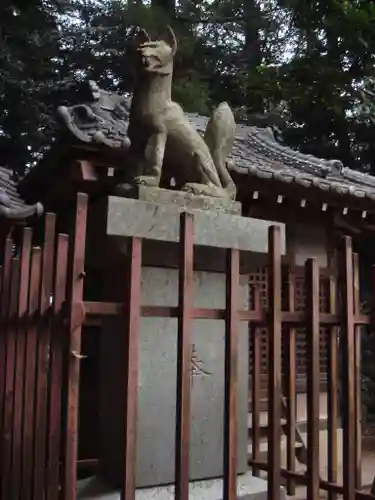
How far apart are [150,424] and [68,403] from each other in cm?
82

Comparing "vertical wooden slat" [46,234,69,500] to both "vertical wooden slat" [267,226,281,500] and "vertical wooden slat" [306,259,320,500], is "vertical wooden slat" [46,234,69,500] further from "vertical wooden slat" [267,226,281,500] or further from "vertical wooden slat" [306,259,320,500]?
"vertical wooden slat" [306,259,320,500]

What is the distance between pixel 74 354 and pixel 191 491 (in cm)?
115

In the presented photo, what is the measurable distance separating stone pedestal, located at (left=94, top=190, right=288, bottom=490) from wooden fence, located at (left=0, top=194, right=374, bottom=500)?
386 millimetres

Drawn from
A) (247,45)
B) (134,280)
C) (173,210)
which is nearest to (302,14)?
(247,45)

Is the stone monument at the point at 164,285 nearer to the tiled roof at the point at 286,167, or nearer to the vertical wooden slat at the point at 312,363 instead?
the vertical wooden slat at the point at 312,363

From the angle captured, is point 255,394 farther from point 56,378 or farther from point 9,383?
point 56,378

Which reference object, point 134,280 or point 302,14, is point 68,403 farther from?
point 302,14

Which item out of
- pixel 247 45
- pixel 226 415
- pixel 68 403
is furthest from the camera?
pixel 247 45

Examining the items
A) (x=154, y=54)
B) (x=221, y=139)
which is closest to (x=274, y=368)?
(x=221, y=139)

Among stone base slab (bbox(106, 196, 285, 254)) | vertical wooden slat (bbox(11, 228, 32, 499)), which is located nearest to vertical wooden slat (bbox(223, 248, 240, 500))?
stone base slab (bbox(106, 196, 285, 254))

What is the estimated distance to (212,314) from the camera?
2100mm

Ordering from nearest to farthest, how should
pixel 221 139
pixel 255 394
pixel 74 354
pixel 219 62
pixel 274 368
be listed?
1. pixel 74 354
2. pixel 274 368
3. pixel 221 139
4. pixel 255 394
5. pixel 219 62

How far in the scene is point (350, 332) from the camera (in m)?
2.36

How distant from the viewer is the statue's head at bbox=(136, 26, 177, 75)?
9.23ft
